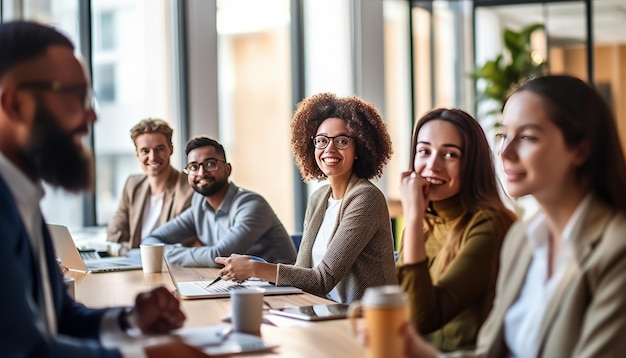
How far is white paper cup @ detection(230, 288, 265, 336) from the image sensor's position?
2023 mm

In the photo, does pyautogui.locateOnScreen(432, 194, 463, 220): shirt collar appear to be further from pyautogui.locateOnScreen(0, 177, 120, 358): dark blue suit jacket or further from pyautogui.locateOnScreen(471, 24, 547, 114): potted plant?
pyautogui.locateOnScreen(471, 24, 547, 114): potted plant

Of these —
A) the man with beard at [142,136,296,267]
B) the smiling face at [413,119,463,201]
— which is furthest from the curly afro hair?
the smiling face at [413,119,463,201]

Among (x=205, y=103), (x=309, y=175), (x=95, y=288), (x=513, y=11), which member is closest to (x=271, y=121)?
(x=205, y=103)

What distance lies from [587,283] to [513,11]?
7.50 meters

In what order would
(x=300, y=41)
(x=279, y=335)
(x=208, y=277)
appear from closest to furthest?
(x=279, y=335), (x=208, y=277), (x=300, y=41)

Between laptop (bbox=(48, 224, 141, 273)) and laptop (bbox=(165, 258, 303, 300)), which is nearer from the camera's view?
laptop (bbox=(165, 258, 303, 300))

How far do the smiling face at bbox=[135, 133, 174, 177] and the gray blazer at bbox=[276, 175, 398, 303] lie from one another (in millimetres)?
1263

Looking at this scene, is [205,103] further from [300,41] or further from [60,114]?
[60,114]

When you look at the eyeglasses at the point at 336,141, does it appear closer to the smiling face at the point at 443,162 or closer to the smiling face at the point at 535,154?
the smiling face at the point at 443,162

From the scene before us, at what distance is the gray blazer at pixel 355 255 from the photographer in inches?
114

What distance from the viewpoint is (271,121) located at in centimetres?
812

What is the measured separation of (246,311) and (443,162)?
0.68m

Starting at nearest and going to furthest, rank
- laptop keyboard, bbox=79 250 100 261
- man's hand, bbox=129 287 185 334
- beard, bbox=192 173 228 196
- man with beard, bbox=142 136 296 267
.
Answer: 1. man's hand, bbox=129 287 185 334
2. man with beard, bbox=142 136 296 267
3. beard, bbox=192 173 228 196
4. laptop keyboard, bbox=79 250 100 261

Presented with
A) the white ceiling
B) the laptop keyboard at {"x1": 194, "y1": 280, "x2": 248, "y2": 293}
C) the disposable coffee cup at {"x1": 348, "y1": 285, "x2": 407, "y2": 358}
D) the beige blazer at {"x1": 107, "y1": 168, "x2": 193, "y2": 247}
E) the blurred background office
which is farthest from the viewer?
the white ceiling
